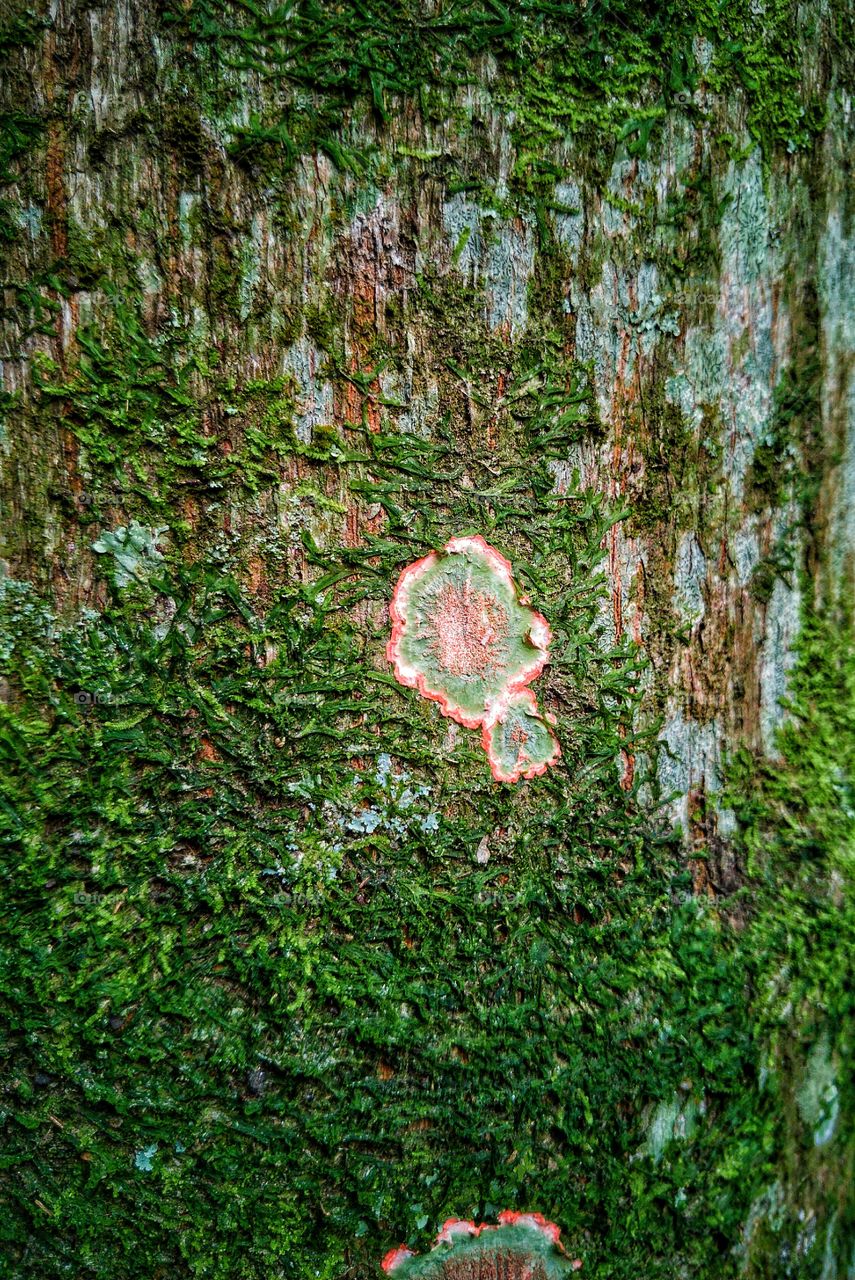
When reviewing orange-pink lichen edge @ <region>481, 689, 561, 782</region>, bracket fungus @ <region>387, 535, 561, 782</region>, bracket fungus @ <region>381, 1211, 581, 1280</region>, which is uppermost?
bracket fungus @ <region>387, 535, 561, 782</region>

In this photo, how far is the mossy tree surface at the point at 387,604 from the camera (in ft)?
2.89

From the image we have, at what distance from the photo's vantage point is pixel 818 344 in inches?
42.7

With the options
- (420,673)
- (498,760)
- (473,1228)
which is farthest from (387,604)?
(473,1228)

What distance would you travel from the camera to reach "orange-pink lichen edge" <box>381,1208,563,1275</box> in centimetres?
96

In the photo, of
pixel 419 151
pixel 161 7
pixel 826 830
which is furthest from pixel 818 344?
pixel 161 7

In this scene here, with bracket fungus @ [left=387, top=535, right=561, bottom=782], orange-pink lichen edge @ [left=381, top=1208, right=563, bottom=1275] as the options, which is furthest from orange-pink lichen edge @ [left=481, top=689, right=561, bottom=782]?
orange-pink lichen edge @ [left=381, top=1208, right=563, bottom=1275]

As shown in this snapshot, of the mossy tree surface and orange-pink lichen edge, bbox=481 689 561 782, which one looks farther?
orange-pink lichen edge, bbox=481 689 561 782

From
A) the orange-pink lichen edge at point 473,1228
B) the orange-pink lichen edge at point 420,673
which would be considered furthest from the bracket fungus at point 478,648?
the orange-pink lichen edge at point 473,1228

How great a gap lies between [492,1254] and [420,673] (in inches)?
33.6

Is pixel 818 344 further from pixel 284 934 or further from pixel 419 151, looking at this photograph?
pixel 284 934

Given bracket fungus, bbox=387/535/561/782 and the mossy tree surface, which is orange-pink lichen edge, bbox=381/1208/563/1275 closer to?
the mossy tree surface

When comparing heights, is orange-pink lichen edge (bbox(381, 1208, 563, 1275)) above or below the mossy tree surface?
below

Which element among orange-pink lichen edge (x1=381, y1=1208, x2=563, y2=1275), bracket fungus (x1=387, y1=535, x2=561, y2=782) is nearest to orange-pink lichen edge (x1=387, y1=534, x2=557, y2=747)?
bracket fungus (x1=387, y1=535, x2=561, y2=782)

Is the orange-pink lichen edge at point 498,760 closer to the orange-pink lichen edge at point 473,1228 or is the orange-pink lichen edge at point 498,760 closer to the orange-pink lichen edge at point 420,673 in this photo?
the orange-pink lichen edge at point 420,673
